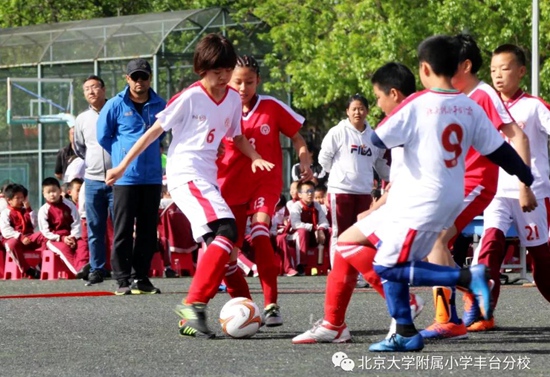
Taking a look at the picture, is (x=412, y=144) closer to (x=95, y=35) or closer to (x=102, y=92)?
(x=102, y=92)

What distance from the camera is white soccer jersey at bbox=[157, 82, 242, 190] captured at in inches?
352

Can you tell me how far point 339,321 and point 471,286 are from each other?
1155mm

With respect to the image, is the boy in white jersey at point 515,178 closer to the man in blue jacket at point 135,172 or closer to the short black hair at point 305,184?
the man in blue jacket at point 135,172

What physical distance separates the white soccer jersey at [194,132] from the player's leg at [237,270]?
1.92ft

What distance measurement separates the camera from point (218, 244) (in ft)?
28.7

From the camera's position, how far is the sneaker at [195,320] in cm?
870

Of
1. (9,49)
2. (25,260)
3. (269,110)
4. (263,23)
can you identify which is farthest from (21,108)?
(269,110)

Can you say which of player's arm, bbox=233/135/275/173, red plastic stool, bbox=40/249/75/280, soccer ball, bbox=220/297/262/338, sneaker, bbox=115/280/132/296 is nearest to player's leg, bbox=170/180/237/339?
soccer ball, bbox=220/297/262/338

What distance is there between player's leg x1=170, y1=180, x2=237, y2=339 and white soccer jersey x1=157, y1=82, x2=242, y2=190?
0.10m

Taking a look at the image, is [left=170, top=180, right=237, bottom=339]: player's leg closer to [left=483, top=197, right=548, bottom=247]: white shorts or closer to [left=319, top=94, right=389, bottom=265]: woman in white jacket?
[left=483, top=197, right=548, bottom=247]: white shorts

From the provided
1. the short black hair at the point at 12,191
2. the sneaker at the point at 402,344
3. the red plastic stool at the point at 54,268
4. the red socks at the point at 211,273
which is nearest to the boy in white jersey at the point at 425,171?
the sneaker at the point at 402,344

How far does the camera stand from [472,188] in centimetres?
859

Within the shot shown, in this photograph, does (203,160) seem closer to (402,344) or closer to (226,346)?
(226,346)

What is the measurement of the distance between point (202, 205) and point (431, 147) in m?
1.88
